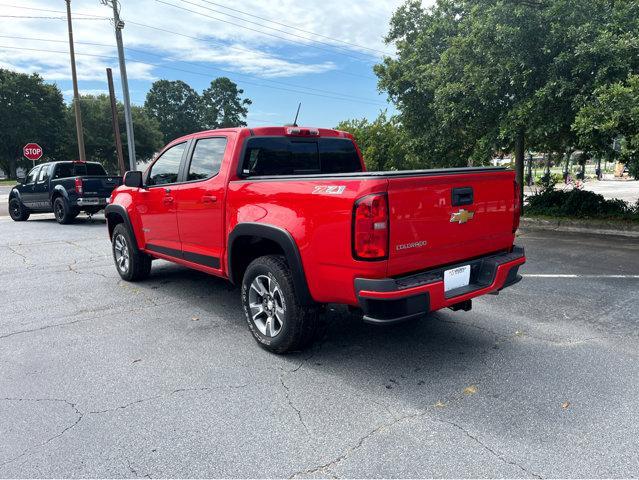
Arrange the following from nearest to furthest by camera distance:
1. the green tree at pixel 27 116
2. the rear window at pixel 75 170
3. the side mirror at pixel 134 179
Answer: the side mirror at pixel 134 179, the rear window at pixel 75 170, the green tree at pixel 27 116

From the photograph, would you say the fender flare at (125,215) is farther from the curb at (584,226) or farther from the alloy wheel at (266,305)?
the curb at (584,226)

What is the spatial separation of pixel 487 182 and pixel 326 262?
1.47 meters

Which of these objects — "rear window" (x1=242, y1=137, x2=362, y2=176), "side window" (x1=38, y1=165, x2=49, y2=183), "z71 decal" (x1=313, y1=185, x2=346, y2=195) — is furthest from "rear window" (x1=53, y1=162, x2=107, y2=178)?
"z71 decal" (x1=313, y1=185, x2=346, y2=195)

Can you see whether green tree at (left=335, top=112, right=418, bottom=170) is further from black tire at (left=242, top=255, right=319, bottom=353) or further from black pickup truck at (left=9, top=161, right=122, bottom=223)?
black tire at (left=242, top=255, right=319, bottom=353)

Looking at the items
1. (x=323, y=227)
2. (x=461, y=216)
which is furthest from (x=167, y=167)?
(x=461, y=216)

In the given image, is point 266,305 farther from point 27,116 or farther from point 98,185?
point 27,116

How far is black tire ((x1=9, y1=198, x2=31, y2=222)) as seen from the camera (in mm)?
14383

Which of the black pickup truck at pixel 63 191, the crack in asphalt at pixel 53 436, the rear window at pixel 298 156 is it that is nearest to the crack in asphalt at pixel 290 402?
the crack in asphalt at pixel 53 436

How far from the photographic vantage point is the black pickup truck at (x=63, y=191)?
42.2 ft

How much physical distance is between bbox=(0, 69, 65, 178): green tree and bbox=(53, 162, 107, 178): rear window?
43.0 meters

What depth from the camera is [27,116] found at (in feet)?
161

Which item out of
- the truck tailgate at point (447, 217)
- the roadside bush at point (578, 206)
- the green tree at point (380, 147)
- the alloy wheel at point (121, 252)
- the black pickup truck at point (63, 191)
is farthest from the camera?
the green tree at point (380, 147)

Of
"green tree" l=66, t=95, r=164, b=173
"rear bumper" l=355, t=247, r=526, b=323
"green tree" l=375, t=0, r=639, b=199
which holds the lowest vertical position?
"rear bumper" l=355, t=247, r=526, b=323

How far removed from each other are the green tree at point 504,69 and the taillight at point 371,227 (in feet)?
22.4
